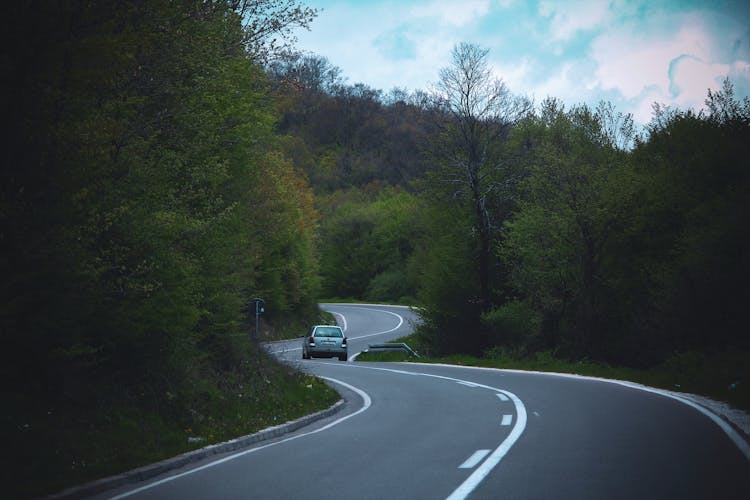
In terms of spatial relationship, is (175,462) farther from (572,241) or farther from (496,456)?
(572,241)

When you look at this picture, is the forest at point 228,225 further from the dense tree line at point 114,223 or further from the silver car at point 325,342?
the silver car at point 325,342

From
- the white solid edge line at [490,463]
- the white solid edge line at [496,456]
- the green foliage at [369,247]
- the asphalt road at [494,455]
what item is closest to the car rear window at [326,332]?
the asphalt road at [494,455]

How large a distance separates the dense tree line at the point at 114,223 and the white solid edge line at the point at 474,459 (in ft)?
14.4

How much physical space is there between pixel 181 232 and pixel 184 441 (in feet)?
12.3

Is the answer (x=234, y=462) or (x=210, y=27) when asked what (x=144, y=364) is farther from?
(x=210, y=27)

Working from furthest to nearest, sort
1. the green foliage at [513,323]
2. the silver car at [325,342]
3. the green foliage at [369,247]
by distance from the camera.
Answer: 1. the green foliage at [369,247]
2. the silver car at [325,342]
3. the green foliage at [513,323]

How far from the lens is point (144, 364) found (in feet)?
43.8

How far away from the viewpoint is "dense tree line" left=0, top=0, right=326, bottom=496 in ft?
30.0

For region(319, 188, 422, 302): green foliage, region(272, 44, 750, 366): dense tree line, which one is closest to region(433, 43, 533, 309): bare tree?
region(272, 44, 750, 366): dense tree line

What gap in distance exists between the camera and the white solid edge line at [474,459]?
9.21m

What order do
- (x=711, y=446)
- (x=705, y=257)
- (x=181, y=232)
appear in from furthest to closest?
(x=705, y=257) < (x=181, y=232) < (x=711, y=446)

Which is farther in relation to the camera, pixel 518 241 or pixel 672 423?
pixel 518 241

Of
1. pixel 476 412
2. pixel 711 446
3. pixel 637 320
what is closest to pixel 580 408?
pixel 476 412

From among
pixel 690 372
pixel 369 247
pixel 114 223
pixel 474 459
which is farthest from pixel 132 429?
pixel 369 247
